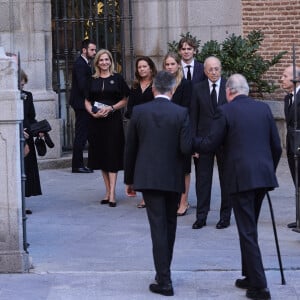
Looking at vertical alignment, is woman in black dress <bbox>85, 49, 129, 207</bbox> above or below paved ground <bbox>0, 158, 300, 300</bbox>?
above

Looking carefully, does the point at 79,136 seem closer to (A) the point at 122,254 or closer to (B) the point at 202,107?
(B) the point at 202,107

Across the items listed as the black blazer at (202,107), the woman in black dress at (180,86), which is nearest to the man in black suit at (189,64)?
the woman in black dress at (180,86)

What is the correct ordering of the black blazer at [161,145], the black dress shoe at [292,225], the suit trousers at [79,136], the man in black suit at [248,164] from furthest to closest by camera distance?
the suit trousers at [79,136] → the black dress shoe at [292,225] → the black blazer at [161,145] → the man in black suit at [248,164]

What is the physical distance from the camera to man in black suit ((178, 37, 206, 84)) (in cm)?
1217

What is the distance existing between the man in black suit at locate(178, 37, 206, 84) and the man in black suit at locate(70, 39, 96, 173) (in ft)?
10.3

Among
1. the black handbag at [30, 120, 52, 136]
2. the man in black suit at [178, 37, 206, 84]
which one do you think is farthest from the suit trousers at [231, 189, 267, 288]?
the black handbag at [30, 120, 52, 136]

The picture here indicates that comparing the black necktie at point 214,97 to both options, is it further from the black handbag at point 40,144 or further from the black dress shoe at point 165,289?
the black dress shoe at point 165,289

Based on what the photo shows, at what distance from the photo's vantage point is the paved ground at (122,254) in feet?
29.0

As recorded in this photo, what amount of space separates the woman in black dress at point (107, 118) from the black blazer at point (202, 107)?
146 cm

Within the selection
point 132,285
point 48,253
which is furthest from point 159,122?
point 48,253

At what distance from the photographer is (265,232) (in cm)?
1114

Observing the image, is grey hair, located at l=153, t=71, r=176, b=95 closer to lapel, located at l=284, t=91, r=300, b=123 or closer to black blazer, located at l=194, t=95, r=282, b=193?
black blazer, located at l=194, t=95, r=282, b=193

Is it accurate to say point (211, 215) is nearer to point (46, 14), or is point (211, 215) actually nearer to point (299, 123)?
point (299, 123)

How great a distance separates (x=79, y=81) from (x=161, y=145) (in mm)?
6673
